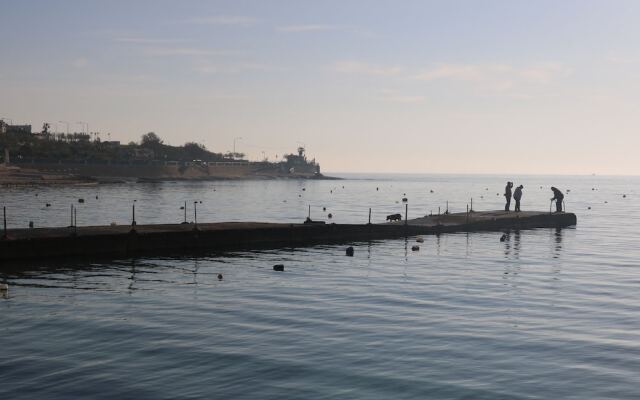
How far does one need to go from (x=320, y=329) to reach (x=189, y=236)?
2371 cm

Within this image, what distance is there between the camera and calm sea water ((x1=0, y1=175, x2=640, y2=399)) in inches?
751

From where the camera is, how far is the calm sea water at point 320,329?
1908cm

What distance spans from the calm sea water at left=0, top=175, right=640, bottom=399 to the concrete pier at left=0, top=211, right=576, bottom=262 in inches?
82.2

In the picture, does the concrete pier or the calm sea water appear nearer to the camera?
the calm sea water

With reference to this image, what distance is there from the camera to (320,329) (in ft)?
→ 82.8

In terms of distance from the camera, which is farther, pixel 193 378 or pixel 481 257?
pixel 481 257

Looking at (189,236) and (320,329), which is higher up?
(189,236)

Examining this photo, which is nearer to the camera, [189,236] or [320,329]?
[320,329]

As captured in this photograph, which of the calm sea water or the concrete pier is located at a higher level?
the concrete pier

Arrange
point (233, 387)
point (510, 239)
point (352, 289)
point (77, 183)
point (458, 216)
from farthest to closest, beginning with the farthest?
point (77, 183) < point (458, 216) < point (510, 239) < point (352, 289) < point (233, 387)

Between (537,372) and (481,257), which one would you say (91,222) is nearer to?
(481,257)

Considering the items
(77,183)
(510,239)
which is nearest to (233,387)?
(510,239)

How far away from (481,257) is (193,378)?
109ft

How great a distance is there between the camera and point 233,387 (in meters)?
18.7
